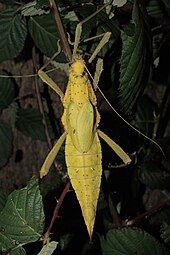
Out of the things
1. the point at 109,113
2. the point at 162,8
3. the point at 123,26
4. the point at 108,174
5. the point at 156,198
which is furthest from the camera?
the point at 156,198

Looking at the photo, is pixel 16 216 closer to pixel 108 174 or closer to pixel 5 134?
pixel 5 134

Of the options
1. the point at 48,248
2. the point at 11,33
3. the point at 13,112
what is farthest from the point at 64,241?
the point at 11,33

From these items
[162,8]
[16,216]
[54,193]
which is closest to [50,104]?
[54,193]

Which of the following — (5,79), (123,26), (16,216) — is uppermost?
(123,26)

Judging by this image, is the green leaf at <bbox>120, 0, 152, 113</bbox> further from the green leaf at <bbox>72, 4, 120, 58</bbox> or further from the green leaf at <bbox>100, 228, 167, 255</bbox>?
the green leaf at <bbox>100, 228, 167, 255</bbox>

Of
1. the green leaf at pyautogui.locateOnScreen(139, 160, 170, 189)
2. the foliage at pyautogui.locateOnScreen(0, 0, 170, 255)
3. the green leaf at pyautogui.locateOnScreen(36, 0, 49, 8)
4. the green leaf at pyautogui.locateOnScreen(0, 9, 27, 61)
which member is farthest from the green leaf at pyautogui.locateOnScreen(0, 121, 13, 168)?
the green leaf at pyautogui.locateOnScreen(36, 0, 49, 8)

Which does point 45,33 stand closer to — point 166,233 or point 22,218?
point 22,218
